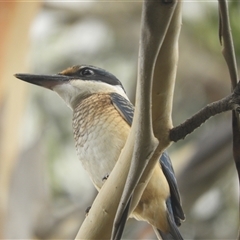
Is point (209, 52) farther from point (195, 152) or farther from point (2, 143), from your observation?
point (2, 143)

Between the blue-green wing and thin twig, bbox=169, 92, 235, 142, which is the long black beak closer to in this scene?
the blue-green wing

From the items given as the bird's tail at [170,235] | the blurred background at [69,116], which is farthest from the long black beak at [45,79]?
the blurred background at [69,116]

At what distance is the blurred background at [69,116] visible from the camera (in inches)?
100

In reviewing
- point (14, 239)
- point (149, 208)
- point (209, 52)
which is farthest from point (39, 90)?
point (149, 208)

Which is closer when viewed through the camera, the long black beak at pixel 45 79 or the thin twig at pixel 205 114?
the thin twig at pixel 205 114

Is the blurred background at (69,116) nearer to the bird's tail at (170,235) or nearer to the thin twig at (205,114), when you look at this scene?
the bird's tail at (170,235)

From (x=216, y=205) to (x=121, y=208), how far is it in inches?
119

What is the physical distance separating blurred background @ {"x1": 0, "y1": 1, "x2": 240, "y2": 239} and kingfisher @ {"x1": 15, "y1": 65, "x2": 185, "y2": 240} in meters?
0.57

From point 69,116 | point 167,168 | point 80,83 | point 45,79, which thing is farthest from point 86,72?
point 69,116

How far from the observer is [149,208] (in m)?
1.55

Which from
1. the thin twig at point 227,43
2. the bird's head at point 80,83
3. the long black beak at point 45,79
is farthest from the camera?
the bird's head at point 80,83

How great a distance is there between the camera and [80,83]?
1.92 m

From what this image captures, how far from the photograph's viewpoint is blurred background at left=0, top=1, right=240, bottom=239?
100 inches

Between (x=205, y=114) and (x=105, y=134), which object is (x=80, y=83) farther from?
(x=205, y=114)
